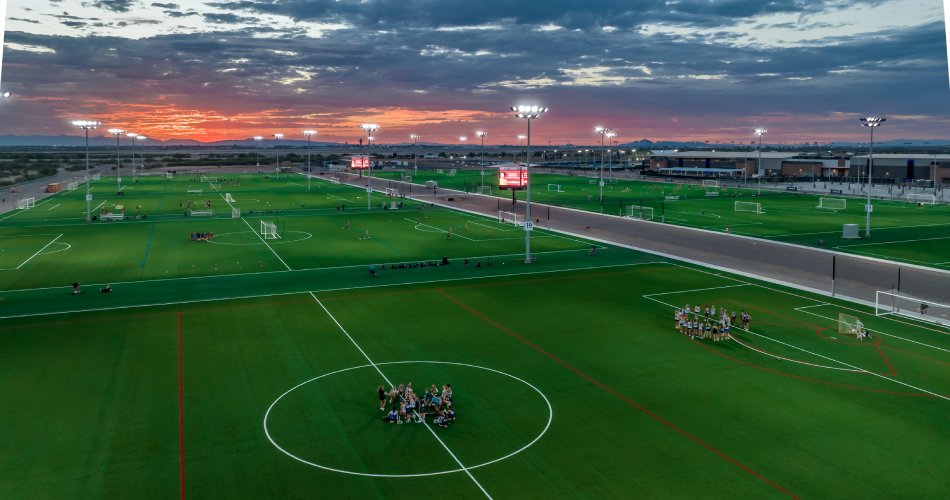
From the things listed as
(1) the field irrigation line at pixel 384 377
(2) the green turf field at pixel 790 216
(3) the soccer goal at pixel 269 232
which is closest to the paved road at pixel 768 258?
(2) the green turf field at pixel 790 216

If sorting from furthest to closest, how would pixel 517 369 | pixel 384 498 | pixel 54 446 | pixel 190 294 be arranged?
pixel 190 294
pixel 517 369
pixel 54 446
pixel 384 498

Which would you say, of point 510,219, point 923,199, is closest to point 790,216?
point 923,199

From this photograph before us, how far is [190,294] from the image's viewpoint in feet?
163

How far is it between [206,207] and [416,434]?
99.6 meters

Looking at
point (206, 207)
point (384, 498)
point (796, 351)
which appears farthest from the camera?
point (206, 207)

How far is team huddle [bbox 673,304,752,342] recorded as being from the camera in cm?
3825

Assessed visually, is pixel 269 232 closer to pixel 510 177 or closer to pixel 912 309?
pixel 510 177

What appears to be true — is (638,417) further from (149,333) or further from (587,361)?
(149,333)

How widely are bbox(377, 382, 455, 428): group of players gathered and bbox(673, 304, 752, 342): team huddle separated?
17.3m

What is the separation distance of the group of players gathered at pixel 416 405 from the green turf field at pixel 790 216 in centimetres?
5451

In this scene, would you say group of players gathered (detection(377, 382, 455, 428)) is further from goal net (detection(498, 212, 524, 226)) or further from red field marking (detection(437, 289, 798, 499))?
goal net (detection(498, 212, 524, 226))

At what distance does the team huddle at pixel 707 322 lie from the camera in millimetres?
38250

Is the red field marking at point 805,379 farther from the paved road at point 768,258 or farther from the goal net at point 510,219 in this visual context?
Result: the goal net at point 510,219

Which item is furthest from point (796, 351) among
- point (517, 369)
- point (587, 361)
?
point (517, 369)
